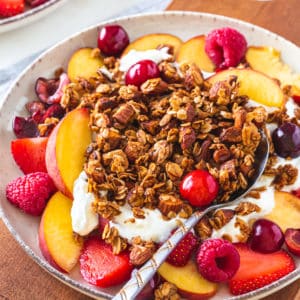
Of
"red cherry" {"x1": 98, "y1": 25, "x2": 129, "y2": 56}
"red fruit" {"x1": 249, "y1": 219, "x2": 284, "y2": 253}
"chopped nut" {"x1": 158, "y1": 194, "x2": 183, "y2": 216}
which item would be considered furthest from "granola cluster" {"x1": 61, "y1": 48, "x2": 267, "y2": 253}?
"red cherry" {"x1": 98, "y1": 25, "x2": 129, "y2": 56}

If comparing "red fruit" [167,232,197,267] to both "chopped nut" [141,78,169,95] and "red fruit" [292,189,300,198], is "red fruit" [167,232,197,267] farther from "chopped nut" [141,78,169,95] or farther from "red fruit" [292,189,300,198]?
"chopped nut" [141,78,169,95]

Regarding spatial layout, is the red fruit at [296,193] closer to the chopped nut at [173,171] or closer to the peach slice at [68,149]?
the chopped nut at [173,171]

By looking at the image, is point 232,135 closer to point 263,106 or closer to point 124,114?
point 263,106

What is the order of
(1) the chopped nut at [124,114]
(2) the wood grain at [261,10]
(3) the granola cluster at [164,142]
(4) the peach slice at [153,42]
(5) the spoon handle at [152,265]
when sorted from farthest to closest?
(2) the wood grain at [261,10] < (4) the peach slice at [153,42] < (1) the chopped nut at [124,114] < (3) the granola cluster at [164,142] < (5) the spoon handle at [152,265]

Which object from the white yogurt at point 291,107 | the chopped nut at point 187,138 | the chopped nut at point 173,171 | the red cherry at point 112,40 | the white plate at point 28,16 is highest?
the white plate at point 28,16

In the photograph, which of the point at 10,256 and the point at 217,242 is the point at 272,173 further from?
the point at 10,256

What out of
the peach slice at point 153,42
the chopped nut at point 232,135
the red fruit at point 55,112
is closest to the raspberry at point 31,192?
the red fruit at point 55,112

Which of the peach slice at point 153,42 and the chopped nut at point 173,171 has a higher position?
the peach slice at point 153,42
